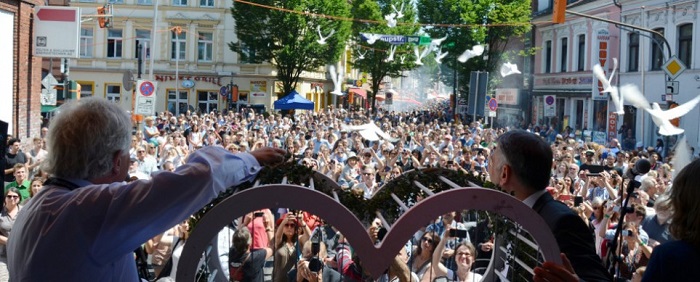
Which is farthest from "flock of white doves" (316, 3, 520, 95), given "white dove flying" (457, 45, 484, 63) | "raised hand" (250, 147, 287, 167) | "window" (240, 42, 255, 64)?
"raised hand" (250, 147, 287, 167)

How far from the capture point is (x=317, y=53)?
54844mm

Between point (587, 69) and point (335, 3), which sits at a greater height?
point (335, 3)

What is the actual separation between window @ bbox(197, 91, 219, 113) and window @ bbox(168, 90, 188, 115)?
900mm

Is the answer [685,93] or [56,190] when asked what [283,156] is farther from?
[685,93]

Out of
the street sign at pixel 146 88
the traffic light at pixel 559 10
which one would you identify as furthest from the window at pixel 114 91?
the traffic light at pixel 559 10

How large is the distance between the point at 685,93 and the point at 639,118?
9.31ft

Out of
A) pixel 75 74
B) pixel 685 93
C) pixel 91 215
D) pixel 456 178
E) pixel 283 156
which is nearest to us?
pixel 91 215

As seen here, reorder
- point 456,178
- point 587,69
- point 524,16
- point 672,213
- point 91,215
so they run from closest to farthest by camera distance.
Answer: point 91,215
point 672,213
point 456,178
point 587,69
point 524,16

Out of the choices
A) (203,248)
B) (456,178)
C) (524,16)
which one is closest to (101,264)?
(203,248)

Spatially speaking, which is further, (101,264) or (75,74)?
(75,74)

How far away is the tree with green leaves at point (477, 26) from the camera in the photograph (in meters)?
52.4

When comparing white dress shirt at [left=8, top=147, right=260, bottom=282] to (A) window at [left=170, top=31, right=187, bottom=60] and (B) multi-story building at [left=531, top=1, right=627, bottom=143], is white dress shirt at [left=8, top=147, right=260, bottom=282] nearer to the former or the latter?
(B) multi-story building at [left=531, top=1, right=627, bottom=143]

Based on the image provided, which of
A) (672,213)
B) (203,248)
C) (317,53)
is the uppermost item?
(317,53)

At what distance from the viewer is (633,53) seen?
38.6 metres
